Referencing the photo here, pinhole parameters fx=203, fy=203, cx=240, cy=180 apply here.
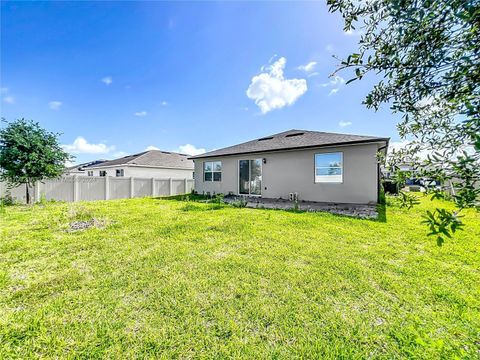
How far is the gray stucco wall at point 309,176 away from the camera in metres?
8.70

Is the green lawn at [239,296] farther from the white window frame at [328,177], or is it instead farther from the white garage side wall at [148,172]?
the white garage side wall at [148,172]

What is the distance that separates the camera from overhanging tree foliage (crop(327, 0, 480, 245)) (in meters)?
1.19

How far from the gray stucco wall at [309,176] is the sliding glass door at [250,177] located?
26cm

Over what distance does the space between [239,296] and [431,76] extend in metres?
2.82

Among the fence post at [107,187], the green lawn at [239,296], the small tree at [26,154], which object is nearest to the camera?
the green lawn at [239,296]

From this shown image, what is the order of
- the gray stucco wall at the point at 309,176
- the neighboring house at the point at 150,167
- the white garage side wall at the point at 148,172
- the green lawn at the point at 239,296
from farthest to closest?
the neighboring house at the point at 150,167 < the white garage side wall at the point at 148,172 < the gray stucco wall at the point at 309,176 < the green lawn at the point at 239,296

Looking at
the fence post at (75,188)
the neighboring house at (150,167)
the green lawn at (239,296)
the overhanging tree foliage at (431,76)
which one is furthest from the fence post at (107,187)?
the overhanging tree foliage at (431,76)

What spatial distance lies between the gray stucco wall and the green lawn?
426cm

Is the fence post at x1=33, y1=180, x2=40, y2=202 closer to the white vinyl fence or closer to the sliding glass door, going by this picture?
the white vinyl fence

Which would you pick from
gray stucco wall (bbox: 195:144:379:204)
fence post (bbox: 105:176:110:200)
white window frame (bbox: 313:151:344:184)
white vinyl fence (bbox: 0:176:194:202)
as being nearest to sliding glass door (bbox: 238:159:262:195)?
gray stucco wall (bbox: 195:144:379:204)

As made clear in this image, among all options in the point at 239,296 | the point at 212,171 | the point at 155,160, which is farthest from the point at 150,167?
the point at 239,296

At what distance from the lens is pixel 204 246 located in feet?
13.6

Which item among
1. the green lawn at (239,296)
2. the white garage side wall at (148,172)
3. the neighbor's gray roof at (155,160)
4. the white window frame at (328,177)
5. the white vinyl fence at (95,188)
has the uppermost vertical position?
the neighbor's gray roof at (155,160)

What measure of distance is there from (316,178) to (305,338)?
8.88 m
